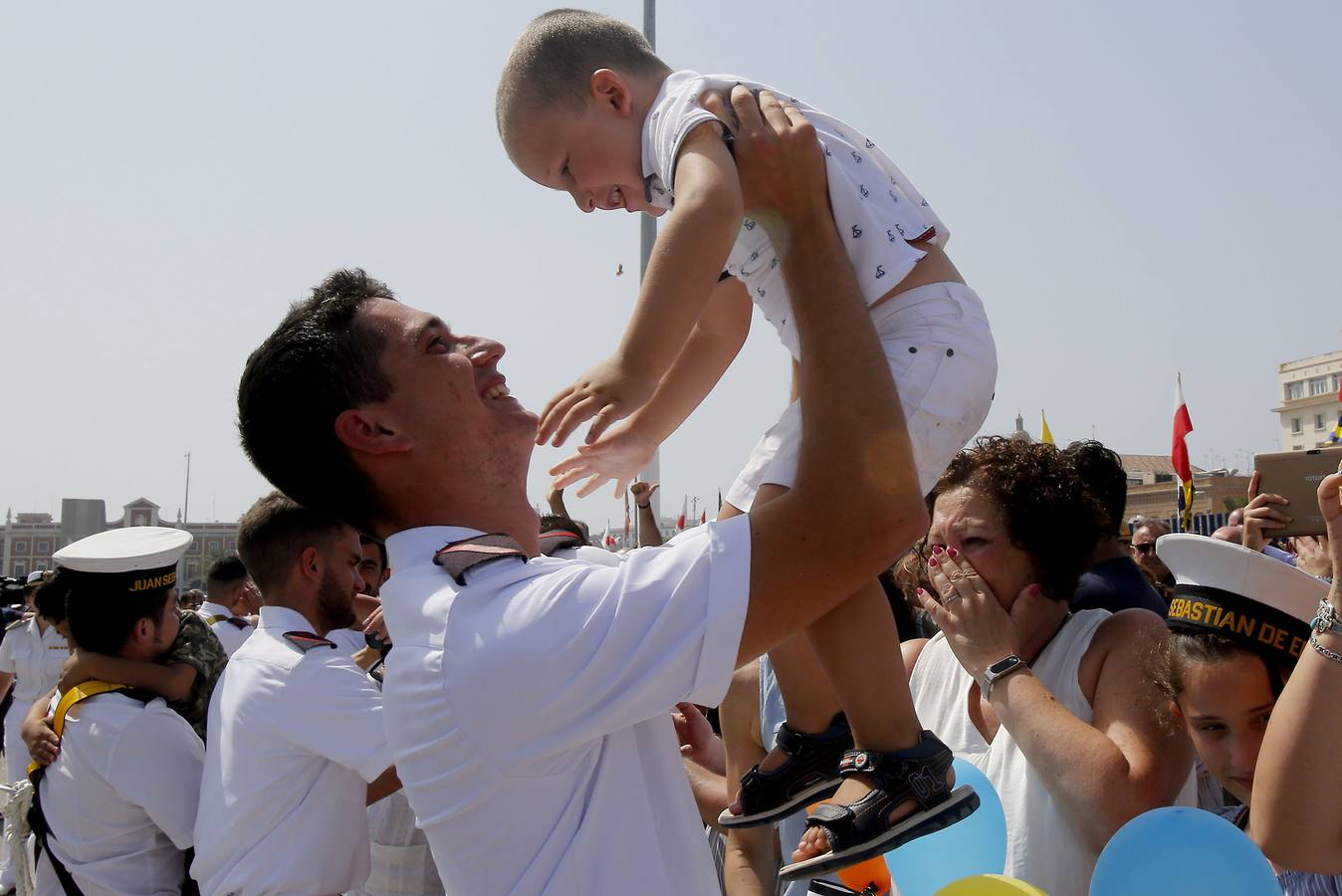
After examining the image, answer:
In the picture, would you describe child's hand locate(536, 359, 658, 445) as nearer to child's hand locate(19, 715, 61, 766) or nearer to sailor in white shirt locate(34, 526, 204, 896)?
sailor in white shirt locate(34, 526, 204, 896)

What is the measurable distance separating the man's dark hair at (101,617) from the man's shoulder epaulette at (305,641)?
1.07 metres

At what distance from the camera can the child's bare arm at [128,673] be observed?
405 centimetres

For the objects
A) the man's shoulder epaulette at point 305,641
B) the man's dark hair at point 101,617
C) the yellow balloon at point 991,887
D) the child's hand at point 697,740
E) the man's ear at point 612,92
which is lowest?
the child's hand at point 697,740

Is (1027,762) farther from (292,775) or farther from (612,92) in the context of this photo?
(292,775)

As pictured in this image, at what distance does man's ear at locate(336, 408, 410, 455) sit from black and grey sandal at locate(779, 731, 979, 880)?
3.41 ft

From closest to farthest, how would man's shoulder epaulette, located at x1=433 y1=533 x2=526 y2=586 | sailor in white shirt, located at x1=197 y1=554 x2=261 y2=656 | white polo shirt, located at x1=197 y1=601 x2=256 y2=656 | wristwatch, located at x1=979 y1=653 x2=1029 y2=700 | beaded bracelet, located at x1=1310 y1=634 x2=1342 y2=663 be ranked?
1. man's shoulder epaulette, located at x1=433 y1=533 x2=526 y2=586
2. beaded bracelet, located at x1=1310 y1=634 x2=1342 y2=663
3. wristwatch, located at x1=979 y1=653 x2=1029 y2=700
4. white polo shirt, located at x1=197 y1=601 x2=256 y2=656
5. sailor in white shirt, located at x1=197 y1=554 x2=261 y2=656

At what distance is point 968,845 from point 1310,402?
9564cm

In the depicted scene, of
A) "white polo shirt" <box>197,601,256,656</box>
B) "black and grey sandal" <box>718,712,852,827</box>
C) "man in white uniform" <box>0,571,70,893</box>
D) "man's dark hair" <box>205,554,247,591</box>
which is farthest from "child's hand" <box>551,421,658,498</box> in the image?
"man in white uniform" <box>0,571,70,893</box>

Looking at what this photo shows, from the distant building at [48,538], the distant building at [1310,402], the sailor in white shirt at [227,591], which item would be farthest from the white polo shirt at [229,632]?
the distant building at [1310,402]

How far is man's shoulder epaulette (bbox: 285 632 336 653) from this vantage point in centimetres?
338

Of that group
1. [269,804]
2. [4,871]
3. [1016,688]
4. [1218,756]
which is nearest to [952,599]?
[1016,688]

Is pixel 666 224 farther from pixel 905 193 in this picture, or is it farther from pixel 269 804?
pixel 269 804

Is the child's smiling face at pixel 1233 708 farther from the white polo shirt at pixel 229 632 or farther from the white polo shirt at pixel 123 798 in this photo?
the white polo shirt at pixel 229 632

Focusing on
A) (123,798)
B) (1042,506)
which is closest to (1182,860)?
(1042,506)
